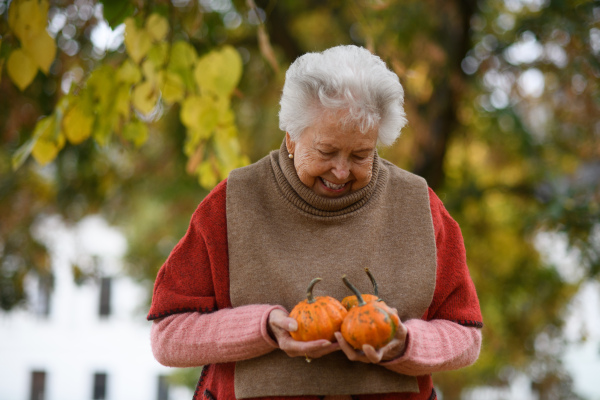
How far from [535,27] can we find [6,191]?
4907mm

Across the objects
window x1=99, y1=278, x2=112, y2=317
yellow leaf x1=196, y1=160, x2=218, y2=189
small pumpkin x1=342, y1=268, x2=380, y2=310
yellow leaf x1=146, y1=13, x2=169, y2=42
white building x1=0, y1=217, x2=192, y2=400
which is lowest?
white building x1=0, y1=217, x2=192, y2=400

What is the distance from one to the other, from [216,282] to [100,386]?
67.4ft

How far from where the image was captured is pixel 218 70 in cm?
249

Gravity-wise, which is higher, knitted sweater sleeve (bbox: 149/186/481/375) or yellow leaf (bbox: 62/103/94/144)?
yellow leaf (bbox: 62/103/94/144)

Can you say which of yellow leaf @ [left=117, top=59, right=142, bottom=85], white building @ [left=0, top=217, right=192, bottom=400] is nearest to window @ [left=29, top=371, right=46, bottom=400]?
white building @ [left=0, top=217, right=192, bottom=400]

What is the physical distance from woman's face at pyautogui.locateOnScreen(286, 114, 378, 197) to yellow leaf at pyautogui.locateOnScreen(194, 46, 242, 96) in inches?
34.0

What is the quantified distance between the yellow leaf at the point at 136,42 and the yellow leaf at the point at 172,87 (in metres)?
0.22

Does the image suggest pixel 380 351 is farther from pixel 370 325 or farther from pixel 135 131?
pixel 135 131

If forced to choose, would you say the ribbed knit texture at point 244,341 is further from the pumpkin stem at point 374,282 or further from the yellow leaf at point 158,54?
the yellow leaf at point 158,54

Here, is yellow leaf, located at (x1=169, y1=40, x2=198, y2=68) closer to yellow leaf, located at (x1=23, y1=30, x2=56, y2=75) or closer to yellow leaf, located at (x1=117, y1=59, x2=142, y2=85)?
yellow leaf, located at (x1=117, y1=59, x2=142, y2=85)

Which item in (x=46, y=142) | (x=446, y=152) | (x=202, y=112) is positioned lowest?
(x=46, y=142)

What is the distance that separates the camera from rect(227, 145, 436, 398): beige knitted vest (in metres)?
1.66

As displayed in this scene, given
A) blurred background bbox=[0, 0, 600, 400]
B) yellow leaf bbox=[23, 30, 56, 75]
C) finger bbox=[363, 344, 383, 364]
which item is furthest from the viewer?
blurred background bbox=[0, 0, 600, 400]

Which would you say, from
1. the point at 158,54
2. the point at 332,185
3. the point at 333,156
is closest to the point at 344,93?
the point at 333,156
